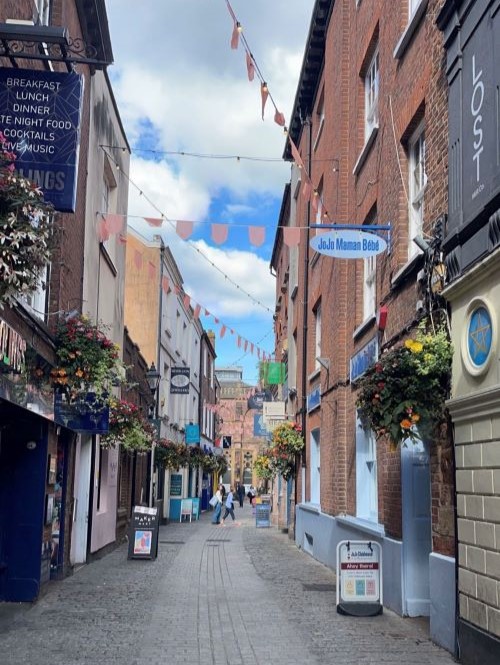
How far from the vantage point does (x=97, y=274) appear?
51.8ft

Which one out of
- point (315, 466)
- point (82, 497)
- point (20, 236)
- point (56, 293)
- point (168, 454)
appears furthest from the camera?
point (168, 454)

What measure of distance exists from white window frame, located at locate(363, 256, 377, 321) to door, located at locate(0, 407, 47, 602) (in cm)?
576

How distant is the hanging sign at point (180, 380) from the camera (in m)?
30.4

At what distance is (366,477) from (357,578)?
3.79 meters

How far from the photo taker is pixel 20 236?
534 cm

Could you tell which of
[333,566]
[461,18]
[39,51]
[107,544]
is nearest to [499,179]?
[461,18]

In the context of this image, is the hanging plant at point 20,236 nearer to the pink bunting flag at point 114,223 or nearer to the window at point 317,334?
the pink bunting flag at point 114,223

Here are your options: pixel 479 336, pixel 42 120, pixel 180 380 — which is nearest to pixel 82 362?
pixel 42 120

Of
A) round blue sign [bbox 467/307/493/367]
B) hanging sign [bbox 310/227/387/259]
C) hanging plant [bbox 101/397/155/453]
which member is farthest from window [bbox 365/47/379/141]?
round blue sign [bbox 467/307/493/367]

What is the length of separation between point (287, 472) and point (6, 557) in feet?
40.6

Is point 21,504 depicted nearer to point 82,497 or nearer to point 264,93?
point 82,497

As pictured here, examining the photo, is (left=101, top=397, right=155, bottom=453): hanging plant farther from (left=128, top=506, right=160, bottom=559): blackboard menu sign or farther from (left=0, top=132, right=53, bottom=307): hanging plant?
(left=0, top=132, right=53, bottom=307): hanging plant

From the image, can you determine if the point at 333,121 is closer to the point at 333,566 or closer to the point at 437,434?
the point at 333,566

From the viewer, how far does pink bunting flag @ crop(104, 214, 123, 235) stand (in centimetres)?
1347
